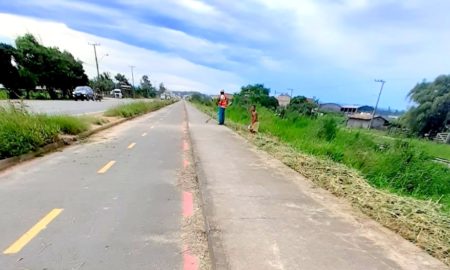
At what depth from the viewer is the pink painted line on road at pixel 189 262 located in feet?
11.7

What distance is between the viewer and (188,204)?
18.4 ft

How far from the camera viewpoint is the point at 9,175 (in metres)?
6.91

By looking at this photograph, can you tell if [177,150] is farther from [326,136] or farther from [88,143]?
[326,136]

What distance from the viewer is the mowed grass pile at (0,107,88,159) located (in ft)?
26.7

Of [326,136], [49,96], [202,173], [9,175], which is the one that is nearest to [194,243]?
[202,173]

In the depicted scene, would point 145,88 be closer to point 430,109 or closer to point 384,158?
point 430,109

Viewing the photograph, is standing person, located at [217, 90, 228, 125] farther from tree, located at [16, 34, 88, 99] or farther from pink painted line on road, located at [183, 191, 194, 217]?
tree, located at [16, 34, 88, 99]

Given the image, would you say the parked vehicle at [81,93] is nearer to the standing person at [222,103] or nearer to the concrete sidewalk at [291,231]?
the standing person at [222,103]

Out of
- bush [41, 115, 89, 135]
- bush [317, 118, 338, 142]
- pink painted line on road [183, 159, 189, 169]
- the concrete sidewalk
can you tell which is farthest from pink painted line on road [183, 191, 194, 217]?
bush [317, 118, 338, 142]

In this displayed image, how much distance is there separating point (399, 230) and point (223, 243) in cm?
241

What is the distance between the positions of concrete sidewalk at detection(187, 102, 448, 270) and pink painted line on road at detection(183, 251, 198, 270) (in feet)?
0.75

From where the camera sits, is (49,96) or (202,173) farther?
(49,96)

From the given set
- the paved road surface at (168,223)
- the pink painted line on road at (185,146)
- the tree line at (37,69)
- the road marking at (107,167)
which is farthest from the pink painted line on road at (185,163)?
the tree line at (37,69)

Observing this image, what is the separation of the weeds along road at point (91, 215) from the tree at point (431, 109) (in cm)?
5498
